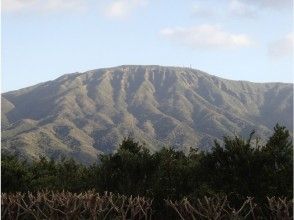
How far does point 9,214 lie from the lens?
17.0 metres

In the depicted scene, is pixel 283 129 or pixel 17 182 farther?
pixel 17 182

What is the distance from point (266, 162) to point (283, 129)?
2.63 m

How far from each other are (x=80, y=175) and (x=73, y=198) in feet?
42.3

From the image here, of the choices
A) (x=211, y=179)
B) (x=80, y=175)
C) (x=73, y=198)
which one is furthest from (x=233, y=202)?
(x=80, y=175)

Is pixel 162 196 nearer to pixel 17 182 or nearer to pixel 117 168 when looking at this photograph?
pixel 117 168

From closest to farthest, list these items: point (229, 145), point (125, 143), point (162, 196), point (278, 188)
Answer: point (278, 188) → point (229, 145) → point (162, 196) → point (125, 143)

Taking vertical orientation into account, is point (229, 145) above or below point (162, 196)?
above

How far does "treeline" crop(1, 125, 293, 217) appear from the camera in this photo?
1850 centimetres

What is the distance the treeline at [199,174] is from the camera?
18500mm

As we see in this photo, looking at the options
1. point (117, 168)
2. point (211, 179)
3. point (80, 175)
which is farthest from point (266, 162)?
point (80, 175)

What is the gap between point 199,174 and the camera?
20344 mm

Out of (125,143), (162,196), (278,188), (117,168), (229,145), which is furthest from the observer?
(125,143)

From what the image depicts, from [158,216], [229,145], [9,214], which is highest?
[229,145]

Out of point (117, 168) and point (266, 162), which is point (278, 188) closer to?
point (266, 162)
